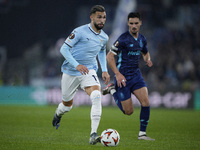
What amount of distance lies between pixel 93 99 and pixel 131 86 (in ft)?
4.36

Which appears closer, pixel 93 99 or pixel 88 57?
pixel 93 99

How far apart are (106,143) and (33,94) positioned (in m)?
13.9

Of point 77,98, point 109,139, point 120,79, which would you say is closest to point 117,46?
point 120,79

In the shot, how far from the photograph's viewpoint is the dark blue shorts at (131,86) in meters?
7.85

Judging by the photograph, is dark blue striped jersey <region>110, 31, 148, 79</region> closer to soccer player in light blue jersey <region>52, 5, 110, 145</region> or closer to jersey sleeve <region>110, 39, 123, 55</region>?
jersey sleeve <region>110, 39, 123, 55</region>

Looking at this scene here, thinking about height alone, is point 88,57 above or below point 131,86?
above

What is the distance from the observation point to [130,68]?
26.0 feet

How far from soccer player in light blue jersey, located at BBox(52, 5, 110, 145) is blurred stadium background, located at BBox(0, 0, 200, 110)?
35.8 feet

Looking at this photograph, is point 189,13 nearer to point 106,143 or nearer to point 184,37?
point 184,37

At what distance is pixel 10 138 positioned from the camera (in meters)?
7.29

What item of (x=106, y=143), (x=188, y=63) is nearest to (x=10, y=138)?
(x=106, y=143)

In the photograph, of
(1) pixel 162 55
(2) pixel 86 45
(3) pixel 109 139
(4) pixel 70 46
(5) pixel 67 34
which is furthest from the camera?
(5) pixel 67 34

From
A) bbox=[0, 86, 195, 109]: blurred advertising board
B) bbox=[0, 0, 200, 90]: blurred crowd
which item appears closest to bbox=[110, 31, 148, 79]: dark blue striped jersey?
bbox=[0, 86, 195, 109]: blurred advertising board

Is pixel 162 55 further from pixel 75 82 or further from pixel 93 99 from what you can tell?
pixel 93 99
